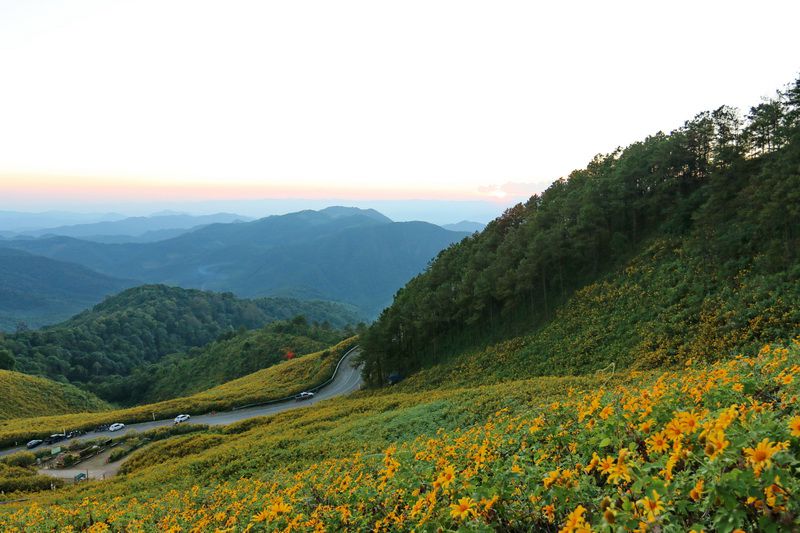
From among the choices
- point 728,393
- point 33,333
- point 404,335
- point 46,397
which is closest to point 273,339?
point 46,397

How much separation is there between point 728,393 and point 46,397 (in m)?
80.4

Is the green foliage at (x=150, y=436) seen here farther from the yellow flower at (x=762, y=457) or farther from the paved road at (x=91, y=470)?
the yellow flower at (x=762, y=457)

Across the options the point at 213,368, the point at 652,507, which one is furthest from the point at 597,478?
the point at 213,368

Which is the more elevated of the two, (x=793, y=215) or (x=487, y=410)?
(x=793, y=215)

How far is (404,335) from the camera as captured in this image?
45.3 metres

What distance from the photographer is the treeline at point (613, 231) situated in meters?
25.9

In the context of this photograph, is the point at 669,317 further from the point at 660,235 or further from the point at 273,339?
the point at 273,339

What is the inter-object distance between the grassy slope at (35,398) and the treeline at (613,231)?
4725cm

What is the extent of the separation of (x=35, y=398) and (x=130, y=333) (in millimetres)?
78332

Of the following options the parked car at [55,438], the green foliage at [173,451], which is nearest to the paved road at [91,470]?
the green foliage at [173,451]

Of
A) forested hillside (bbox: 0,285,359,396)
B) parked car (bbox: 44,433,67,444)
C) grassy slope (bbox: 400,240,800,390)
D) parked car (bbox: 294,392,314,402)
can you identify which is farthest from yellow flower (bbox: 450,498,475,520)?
forested hillside (bbox: 0,285,359,396)

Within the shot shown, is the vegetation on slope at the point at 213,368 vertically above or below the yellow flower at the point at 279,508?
below

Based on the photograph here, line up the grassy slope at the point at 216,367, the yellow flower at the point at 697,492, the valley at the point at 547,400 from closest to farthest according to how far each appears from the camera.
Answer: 1. the yellow flower at the point at 697,492
2. the valley at the point at 547,400
3. the grassy slope at the point at 216,367

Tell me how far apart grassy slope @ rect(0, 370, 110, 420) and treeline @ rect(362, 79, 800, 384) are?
47253 millimetres
